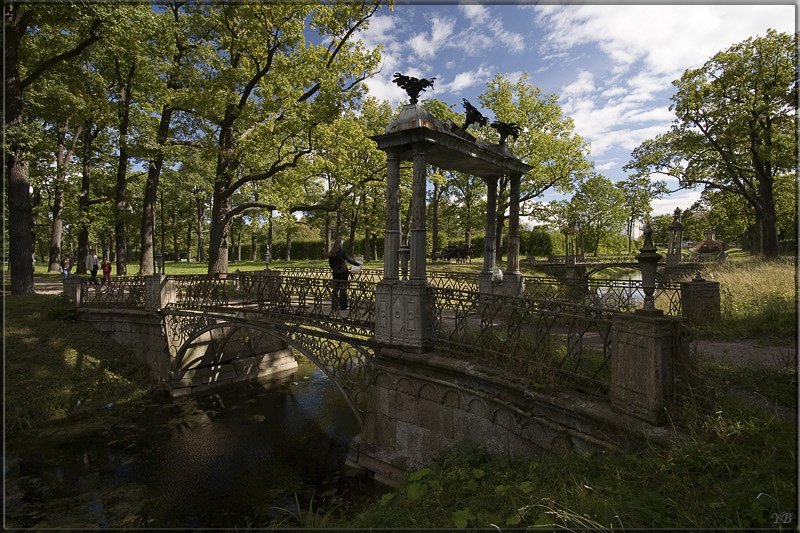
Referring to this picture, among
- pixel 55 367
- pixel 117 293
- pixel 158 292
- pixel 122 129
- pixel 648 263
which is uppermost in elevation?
pixel 122 129

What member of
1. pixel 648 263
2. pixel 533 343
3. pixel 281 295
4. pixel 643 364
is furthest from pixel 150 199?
pixel 643 364

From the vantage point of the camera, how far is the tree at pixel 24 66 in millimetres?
12961

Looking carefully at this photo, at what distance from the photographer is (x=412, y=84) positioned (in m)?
7.56

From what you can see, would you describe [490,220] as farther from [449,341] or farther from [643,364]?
[643,364]

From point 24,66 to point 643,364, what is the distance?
2297cm

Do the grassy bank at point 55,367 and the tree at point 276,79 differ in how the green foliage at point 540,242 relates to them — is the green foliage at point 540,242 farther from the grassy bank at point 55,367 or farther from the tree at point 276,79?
the grassy bank at point 55,367

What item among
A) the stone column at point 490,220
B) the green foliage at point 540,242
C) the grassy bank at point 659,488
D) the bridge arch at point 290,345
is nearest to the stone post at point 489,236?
the stone column at point 490,220

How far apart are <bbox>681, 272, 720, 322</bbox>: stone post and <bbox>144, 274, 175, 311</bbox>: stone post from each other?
51.5ft

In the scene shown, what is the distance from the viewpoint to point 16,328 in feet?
43.3

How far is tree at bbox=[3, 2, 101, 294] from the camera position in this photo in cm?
1296

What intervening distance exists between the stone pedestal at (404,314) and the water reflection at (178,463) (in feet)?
13.3

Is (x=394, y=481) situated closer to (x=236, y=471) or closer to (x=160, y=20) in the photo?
(x=236, y=471)

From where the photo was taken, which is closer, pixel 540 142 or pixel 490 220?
pixel 490 220

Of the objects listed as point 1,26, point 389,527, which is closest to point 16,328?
point 1,26
